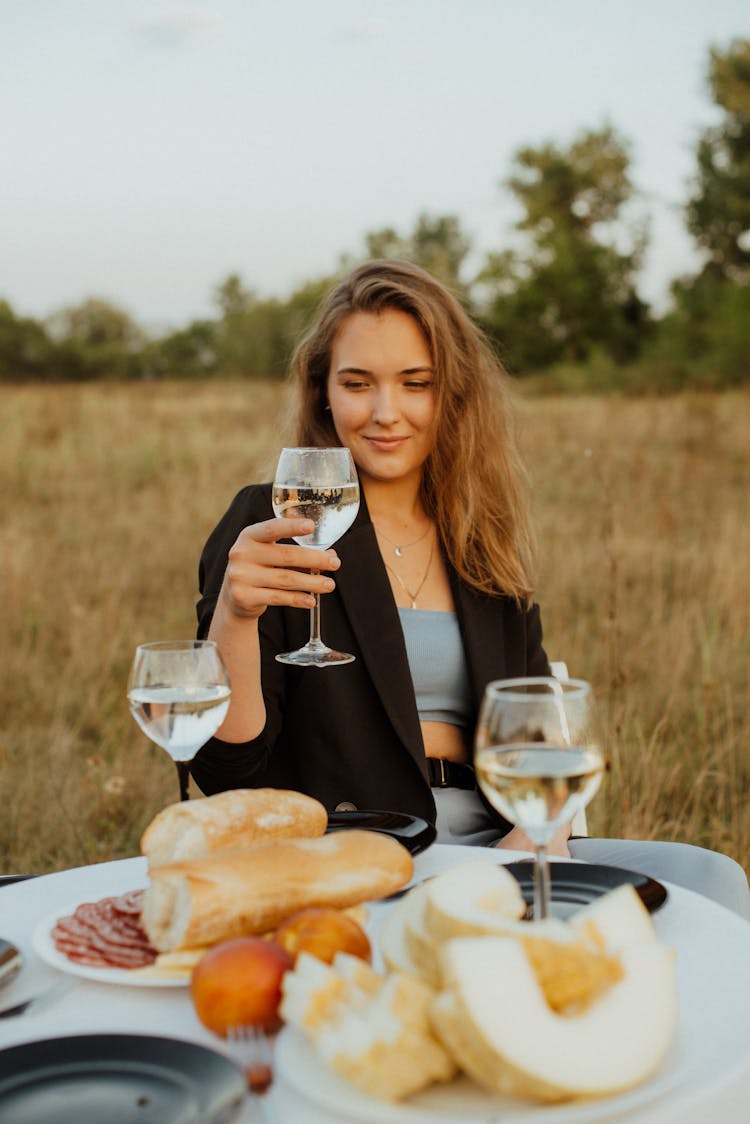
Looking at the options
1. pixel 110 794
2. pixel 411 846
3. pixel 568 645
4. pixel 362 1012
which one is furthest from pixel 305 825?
pixel 568 645

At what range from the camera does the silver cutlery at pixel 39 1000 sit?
1.26 meters

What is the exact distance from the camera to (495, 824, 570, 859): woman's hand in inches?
87.0

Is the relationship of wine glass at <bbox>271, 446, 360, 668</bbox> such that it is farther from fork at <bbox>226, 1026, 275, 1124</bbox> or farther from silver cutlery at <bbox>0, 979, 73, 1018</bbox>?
fork at <bbox>226, 1026, 275, 1124</bbox>

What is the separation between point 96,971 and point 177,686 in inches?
13.7

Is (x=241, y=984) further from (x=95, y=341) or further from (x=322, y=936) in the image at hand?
(x=95, y=341)

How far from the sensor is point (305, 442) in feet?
9.27

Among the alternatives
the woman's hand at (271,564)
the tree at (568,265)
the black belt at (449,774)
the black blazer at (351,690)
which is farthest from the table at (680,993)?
the tree at (568,265)

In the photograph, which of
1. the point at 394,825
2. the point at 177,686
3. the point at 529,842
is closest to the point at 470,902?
the point at 177,686

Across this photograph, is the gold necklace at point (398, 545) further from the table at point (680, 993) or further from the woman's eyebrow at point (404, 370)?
the table at point (680, 993)

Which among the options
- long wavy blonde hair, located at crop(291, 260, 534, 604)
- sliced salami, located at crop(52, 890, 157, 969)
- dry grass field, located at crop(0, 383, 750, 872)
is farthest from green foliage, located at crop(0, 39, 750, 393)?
sliced salami, located at crop(52, 890, 157, 969)

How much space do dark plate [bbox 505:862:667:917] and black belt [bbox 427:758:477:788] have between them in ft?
3.26

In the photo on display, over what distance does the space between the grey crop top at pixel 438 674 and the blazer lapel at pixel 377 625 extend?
95mm

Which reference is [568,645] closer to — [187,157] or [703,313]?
[187,157]

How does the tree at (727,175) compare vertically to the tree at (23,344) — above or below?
above
